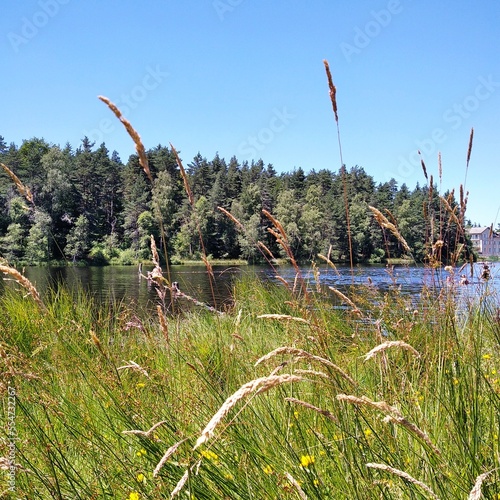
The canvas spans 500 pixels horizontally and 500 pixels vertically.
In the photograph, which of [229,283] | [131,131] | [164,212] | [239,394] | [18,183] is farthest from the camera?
[164,212]

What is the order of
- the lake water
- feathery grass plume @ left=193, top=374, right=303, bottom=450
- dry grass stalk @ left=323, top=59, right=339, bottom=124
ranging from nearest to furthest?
feathery grass plume @ left=193, top=374, right=303, bottom=450, dry grass stalk @ left=323, top=59, right=339, bottom=124, the lake water

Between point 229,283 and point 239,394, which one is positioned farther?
point 229,283

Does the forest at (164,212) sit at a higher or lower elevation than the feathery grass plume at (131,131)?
higher

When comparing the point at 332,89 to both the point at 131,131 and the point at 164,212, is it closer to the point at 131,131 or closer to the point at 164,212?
the point at 131,131

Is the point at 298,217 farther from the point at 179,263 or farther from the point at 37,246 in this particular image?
the point at 37,246

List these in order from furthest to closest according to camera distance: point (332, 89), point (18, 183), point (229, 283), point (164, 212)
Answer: point (164, 212) → point (229, 283) → point (18, 183) → point (332, 89)

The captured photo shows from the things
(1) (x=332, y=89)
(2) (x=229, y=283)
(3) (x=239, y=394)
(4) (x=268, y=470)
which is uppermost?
(1) (x=332, y=89)

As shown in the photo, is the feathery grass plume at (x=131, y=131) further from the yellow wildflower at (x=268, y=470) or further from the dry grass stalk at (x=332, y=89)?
the yellow wildflower at (x=268, y=470)

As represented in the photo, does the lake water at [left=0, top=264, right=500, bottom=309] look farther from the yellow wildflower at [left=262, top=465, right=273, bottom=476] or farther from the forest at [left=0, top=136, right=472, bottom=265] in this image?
the forest at [left=0, top=136, right=472, bottom=265]

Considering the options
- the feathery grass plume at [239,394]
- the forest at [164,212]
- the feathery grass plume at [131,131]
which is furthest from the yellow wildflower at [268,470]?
the forest at [164,212]

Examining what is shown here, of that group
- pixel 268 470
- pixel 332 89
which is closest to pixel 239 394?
pixel 268 470

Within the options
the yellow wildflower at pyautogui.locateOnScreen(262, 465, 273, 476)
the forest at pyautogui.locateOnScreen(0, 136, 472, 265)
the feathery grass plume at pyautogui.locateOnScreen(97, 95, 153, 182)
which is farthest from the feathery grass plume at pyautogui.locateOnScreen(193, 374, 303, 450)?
the forest at pyautogui.locateOnScreen(0, 136, 472, 265)

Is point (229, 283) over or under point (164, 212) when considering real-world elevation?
under

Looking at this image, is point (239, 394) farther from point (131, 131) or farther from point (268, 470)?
point (131, 131)
